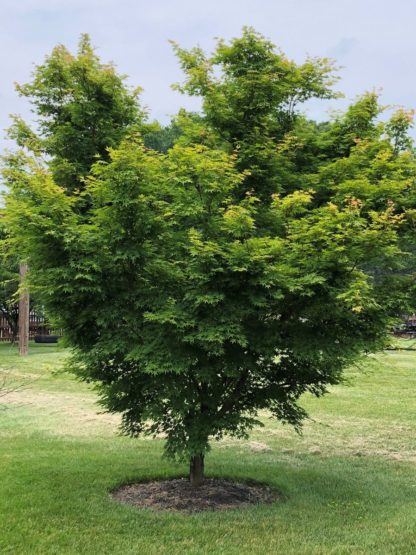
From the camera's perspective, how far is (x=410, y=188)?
5.58 m

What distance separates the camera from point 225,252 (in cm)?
466

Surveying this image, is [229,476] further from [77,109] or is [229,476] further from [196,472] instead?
[77,109]

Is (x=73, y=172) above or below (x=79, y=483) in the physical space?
above

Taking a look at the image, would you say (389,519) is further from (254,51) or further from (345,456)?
(254,51)

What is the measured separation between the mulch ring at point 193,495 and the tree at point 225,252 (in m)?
0.66

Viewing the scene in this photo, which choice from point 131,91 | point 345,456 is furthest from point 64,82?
point 345,456

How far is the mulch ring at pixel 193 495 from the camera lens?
5.61 meters

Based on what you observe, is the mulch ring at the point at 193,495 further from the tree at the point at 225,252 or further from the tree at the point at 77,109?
the tree at the point at 77,109

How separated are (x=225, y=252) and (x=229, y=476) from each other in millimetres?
3228

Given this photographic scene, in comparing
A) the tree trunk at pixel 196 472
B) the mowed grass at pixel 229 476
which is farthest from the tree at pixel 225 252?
the mowed grass at pixel 229 476

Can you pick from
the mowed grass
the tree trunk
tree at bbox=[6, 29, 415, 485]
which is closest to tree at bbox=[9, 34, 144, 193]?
tree at bbox=[6, 29, 415, 485]

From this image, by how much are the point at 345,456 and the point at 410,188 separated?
161 inches

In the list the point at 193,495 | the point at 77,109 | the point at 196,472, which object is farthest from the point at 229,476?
the point at 77,109

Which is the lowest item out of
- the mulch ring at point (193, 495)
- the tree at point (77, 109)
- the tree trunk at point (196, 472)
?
the mulch ring at point (193, 495)
